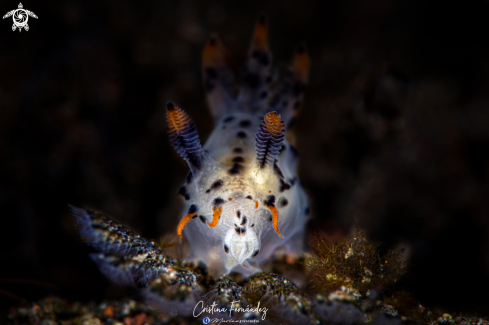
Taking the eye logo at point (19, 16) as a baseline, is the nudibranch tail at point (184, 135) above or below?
below

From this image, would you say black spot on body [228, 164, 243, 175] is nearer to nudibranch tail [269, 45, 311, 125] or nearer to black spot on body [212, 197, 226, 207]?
black spot on body [212, 197, 226, 207]

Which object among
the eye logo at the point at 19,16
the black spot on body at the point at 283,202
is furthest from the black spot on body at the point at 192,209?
the eye logo at the point at 19,16

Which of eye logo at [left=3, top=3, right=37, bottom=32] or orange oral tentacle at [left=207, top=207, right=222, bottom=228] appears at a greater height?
eye logo at [left=3, top=3, right=37, bottom=32]

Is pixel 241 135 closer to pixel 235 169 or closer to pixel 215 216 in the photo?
pixel 235 169

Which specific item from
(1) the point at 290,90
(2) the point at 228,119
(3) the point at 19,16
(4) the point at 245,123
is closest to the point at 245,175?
(4) the point at 245,123

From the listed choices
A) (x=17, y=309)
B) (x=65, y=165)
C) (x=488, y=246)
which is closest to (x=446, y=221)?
(x=488, y=246)

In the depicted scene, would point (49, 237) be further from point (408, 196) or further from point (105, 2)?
point (408, 196)

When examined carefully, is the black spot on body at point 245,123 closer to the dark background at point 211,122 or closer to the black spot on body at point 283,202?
the black spot on body at point 283,202

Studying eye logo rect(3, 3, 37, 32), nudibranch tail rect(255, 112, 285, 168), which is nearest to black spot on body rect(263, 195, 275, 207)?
nudibranch tail rect(255, 112, 285, 168)
